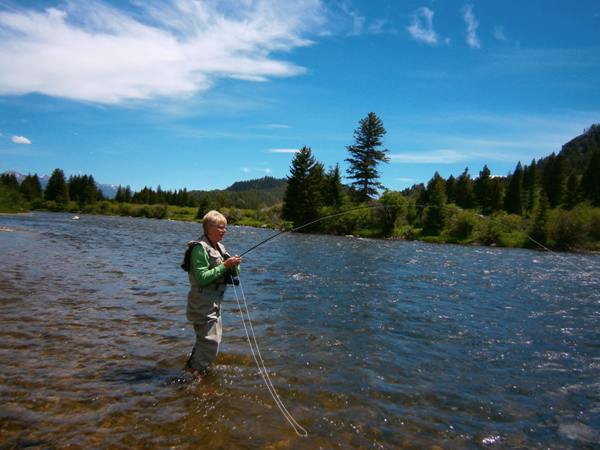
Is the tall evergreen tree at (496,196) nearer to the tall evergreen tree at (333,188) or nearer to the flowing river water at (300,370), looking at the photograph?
the tall evergreen tree at (333,188)

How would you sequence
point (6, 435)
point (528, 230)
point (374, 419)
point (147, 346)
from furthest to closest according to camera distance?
point (528, 230) → point (147, 346) → point (374, 419) → point (6, 435)

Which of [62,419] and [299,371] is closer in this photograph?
[62,419]

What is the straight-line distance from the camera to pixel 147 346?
320 inches

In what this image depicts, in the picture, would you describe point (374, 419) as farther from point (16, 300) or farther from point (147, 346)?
point (16, 300)

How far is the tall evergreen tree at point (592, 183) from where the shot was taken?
92812mm

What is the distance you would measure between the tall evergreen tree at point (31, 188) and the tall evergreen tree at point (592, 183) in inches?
6470

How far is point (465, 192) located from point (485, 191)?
5008 millimetres

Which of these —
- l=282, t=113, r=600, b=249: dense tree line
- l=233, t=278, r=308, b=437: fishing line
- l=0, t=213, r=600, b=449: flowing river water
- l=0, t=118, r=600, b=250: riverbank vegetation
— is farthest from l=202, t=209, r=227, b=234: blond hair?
l=282, t=113, r=600, b=249: dense tree line

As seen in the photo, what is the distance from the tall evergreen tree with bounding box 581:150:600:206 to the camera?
92.8 meters

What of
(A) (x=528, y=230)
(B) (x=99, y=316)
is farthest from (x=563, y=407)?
(A) (x=528, y=230)

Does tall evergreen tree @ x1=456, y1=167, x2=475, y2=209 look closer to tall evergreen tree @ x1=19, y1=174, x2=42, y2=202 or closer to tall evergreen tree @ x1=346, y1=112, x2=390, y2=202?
tall evergreen tree @ x1=346, y1=112, x2=390, y2=202

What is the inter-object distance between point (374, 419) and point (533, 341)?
21.6 ft

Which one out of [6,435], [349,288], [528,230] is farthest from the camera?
[528,230]

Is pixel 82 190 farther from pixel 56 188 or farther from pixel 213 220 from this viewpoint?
pixel 213 220
